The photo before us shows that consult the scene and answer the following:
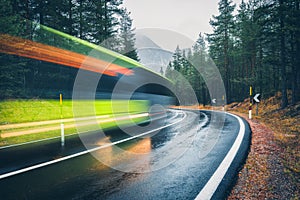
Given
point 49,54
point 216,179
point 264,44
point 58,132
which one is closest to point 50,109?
point 58,132

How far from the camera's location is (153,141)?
276 inches

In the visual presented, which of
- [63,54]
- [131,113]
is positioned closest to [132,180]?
[63,54]

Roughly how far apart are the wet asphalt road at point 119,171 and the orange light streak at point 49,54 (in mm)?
3685

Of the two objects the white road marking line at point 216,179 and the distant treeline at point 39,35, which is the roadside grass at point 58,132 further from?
the white road marking line at point 216,179

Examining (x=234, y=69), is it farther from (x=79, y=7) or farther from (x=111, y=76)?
(x=111, y=76)

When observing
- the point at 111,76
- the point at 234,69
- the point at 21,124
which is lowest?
the point at 21,124

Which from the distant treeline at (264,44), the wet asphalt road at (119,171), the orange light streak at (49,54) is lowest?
the wet asphalt road at (119,171)

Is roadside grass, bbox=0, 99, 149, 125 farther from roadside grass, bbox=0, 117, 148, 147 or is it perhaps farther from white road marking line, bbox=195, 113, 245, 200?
white road marking line, bbox=195, 113, 245, 200

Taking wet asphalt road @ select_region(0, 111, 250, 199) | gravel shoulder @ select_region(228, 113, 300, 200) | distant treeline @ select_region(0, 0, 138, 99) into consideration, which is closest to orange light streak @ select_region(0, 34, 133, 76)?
distant treeline @ select_region(0, 0, 138, 99)

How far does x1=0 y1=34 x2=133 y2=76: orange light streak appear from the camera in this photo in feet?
24.2

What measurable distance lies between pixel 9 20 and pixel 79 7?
7492 mm

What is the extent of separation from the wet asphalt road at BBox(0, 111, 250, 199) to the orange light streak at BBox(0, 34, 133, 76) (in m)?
3.69

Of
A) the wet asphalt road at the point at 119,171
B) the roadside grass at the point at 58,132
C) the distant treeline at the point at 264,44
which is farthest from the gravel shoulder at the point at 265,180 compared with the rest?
the distant treeline at the point at 264,44

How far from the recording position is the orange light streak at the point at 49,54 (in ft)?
24.2
